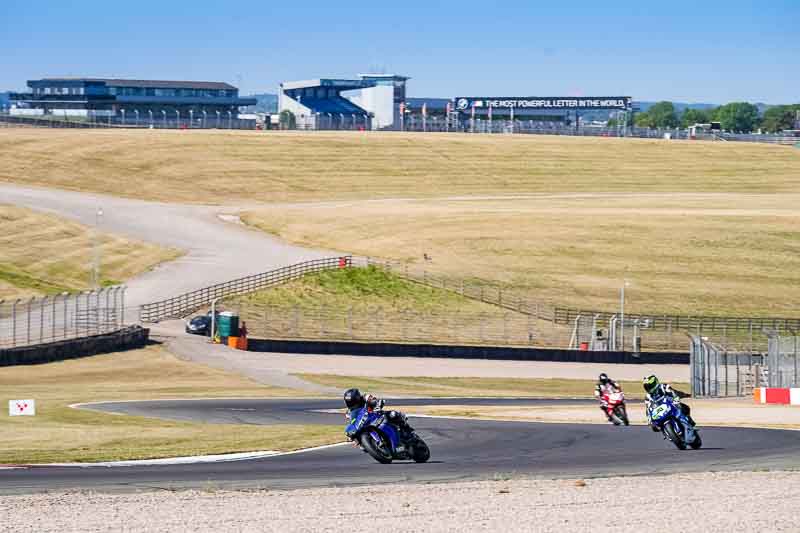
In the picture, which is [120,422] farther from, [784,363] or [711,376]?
[711,376]

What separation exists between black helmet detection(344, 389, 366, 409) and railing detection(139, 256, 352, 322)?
47.0 metres

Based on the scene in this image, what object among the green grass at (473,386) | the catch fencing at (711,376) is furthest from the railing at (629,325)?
the catch fencing at (711,376)

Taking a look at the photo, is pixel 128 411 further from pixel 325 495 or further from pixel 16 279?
pixel 16 279

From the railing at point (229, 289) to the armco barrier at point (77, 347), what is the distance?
25.0 ft

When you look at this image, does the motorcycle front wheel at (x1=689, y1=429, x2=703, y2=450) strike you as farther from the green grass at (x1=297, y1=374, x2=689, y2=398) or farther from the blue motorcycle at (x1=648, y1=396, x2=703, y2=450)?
the green grass at (x1=297, y1=374, x2=689, y2=398)

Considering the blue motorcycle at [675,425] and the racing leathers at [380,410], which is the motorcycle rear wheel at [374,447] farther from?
the blue motorcycle at [675,425]

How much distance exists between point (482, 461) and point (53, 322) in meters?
35.0

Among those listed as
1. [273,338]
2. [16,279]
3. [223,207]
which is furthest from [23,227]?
[273,338]

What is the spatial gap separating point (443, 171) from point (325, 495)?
412 feet

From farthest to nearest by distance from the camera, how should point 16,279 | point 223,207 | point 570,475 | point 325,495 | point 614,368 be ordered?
point 223,207 < point 16,279 < point 614,368 < point 570,475 < point 325,495

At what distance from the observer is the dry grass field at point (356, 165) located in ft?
422

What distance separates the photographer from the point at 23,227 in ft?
309

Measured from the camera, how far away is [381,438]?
78.2ft

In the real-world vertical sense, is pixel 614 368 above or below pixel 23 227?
below
